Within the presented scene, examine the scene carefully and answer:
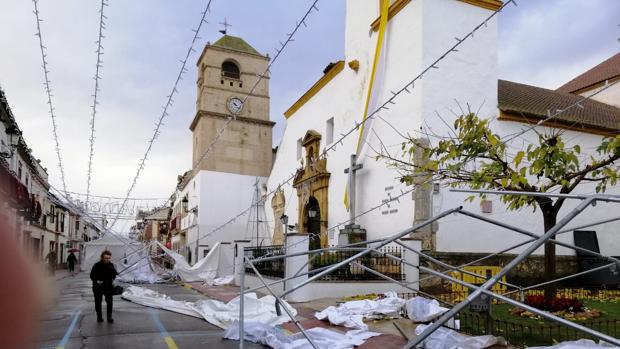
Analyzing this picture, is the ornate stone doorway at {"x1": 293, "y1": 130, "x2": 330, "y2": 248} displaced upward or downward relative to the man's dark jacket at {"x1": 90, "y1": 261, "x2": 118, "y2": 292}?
upward

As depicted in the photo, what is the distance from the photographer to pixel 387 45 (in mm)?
20875

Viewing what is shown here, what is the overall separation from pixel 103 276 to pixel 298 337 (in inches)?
211

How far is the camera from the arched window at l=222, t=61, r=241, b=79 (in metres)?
36.8

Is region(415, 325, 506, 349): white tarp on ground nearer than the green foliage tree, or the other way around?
region(415, 325, 506, 349): white tarp on ground

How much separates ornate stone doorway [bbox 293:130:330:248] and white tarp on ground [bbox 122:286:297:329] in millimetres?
10145

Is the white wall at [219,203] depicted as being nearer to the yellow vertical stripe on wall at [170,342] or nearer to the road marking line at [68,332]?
the road marking line at [68,332]

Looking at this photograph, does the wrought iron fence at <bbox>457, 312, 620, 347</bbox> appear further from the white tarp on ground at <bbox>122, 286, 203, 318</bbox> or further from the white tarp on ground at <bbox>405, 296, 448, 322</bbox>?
the white tarp on ground at <bbox>122, 286, 203, 318</bbox>

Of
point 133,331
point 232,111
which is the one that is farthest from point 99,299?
point 232,111

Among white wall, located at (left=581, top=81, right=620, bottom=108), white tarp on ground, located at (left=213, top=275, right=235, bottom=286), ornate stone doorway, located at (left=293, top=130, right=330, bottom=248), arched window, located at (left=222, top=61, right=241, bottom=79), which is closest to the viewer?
white tarp on ground, located at (left=213, top=275, right=235, bottom=286)

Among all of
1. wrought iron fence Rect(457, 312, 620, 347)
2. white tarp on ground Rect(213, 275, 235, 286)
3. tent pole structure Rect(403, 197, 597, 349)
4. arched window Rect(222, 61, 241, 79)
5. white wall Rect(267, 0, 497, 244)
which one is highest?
arched window Rect(222, 61, 241, 79)

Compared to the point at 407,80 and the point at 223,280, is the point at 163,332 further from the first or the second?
the point at 223,280

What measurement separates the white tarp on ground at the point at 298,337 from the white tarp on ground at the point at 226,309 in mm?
964

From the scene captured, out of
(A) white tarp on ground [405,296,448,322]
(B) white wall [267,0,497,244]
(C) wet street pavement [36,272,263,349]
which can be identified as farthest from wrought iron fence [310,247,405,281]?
(C) wet street pavement [36,272,263,349]

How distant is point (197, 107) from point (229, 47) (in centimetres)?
503
